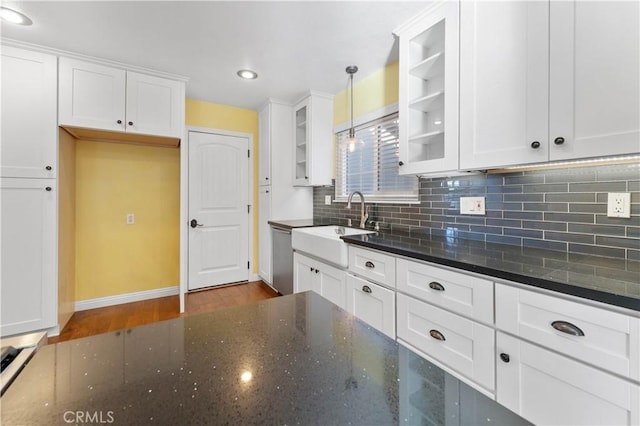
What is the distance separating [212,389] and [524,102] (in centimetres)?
173

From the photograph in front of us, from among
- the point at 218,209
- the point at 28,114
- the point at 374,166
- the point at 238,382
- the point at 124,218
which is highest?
the point at 28,114

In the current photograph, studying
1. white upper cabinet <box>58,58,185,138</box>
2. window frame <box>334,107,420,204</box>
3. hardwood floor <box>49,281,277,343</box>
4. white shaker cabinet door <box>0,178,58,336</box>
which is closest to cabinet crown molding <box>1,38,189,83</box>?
white upper cabinet <box>58,58,185,138</box>

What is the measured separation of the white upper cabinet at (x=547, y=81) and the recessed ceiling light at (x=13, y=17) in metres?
2.87

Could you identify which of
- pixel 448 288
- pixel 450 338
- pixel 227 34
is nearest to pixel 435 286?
pixel 448 288

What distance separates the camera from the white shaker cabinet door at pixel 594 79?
1.09 m

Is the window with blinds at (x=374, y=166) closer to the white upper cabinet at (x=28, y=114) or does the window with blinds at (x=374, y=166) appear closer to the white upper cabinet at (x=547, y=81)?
the white upper cabinet at (x=547, y=81)

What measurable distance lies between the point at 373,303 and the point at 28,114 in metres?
3.05

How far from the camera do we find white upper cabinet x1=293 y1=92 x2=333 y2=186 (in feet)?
10.7

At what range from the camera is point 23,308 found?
225 cm

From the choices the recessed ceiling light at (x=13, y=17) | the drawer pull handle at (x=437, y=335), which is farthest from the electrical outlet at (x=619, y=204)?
the recessed ceiling light at (x=13, y=17)

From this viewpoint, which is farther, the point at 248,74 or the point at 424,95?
the point at 248,74

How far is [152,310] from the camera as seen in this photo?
3008 mm

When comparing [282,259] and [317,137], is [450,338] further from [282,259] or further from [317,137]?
[317,137]

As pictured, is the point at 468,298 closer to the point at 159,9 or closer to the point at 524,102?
the point at 524,102
